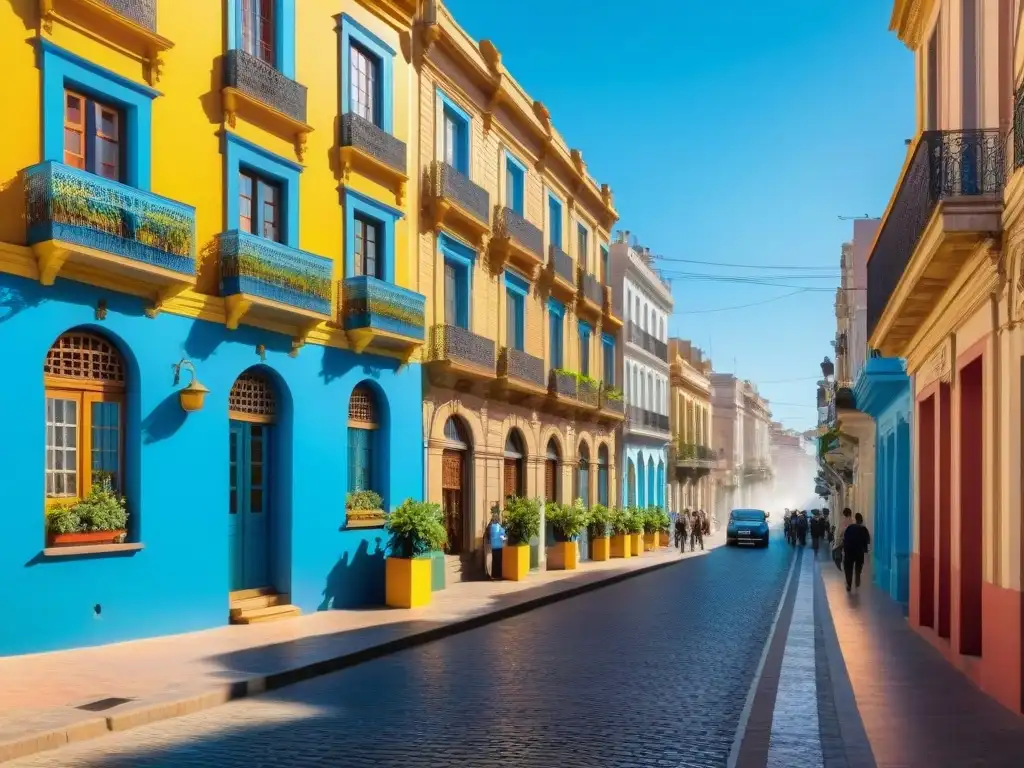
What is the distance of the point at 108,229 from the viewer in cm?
1345

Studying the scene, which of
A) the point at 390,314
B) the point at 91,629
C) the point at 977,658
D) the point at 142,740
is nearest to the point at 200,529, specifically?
the point at 91,629

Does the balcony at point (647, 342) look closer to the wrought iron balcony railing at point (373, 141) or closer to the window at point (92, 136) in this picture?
the wrought iron balcony railing at point (373, 141)

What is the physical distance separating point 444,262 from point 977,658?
47.5 ft

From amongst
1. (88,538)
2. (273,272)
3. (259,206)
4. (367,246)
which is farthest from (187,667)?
(367,246)

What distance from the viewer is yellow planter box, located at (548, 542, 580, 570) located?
29484 mm

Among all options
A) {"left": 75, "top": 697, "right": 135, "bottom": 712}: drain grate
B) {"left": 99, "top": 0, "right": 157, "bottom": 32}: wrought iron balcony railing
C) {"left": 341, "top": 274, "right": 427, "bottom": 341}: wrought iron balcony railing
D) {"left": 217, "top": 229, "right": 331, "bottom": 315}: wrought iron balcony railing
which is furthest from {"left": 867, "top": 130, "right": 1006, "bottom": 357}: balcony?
{"left": 99, "top": 0, "right": 157, "bottom": 32}: wrought iron balcony railing

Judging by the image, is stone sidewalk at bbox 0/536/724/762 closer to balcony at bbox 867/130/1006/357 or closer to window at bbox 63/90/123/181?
window at bbox 63/90/123/181

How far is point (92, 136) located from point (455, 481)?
12.5 meters

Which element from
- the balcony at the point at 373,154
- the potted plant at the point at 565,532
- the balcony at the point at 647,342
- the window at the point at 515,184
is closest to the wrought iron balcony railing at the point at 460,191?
the balcony at the point at 373,154

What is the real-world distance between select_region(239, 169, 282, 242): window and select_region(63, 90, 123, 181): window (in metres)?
2.52

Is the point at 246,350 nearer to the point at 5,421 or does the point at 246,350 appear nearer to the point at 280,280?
the point at 280,280

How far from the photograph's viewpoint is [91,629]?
536 inches

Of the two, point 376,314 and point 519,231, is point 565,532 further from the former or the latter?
point 376,314

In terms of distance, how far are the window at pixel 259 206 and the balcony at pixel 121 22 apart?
2419 millimetres
